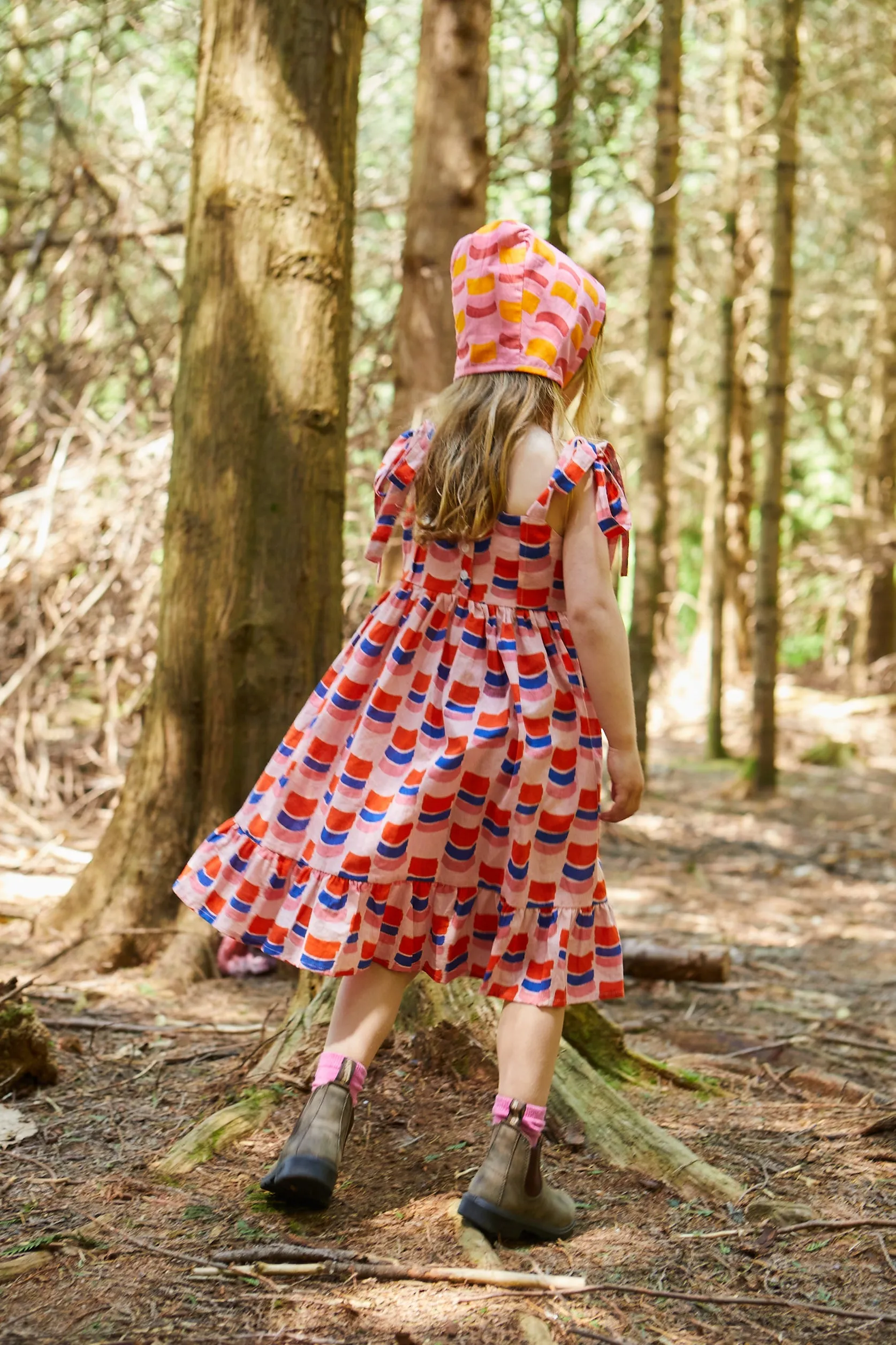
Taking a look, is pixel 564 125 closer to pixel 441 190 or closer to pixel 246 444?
pixel 441 190

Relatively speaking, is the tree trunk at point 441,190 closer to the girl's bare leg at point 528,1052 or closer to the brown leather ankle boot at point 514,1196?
the girl's bare leg at point 528,1052

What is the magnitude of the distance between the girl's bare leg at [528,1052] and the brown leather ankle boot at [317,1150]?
0.28 metres

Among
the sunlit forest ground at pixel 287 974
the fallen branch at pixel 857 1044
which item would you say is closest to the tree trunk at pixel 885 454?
the sunlit forest ground at pixel 287 974

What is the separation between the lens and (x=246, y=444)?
374 cm

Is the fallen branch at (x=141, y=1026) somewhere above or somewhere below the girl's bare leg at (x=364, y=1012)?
below

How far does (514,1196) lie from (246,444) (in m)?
2.36

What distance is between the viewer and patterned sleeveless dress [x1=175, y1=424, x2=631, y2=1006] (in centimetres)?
228

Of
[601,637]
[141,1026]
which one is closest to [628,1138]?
[601,637]

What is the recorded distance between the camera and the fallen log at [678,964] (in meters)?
4.45

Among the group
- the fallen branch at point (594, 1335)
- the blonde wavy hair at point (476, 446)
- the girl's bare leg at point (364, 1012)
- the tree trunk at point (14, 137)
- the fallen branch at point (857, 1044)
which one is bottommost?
the fallen branch at point (857, 1044)

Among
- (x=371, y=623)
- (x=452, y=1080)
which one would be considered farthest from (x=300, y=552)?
(x=452, y=1080)

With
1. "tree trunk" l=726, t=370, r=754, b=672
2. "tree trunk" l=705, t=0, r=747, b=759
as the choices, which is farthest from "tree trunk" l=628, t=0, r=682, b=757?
"tree trunk" l=726, t=370, r=754, b=672

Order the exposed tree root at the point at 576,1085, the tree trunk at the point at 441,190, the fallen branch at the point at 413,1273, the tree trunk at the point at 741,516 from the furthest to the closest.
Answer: the tree trunk at the point at 741,516, the tree trunk at the point at 441,190, the exposed tree root at the point at 576,1085, the fallen branch at the point at 413,1273

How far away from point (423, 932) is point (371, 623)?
60 cm
